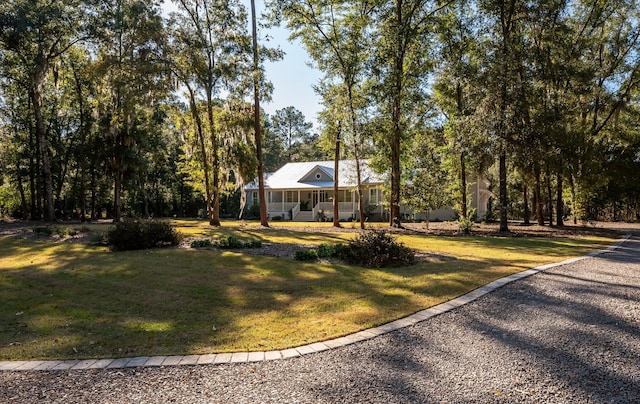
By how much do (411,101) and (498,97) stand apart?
4526mm

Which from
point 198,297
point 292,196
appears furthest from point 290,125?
point 198,297

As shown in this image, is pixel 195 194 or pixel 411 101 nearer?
pixel 411 101

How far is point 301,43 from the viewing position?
20109mm

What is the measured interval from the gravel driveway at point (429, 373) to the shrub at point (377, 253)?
3689 millimetres

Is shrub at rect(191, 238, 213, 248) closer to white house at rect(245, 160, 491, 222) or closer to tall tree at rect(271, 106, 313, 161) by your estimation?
white house at rect(245, 160, 491, 222)

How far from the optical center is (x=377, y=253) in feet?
28.5

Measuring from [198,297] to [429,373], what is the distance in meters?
4.06

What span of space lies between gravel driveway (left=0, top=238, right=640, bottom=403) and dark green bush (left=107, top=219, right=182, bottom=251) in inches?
298

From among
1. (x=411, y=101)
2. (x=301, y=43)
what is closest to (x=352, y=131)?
(x=411, y=101)

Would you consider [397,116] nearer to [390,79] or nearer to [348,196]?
[390,79]

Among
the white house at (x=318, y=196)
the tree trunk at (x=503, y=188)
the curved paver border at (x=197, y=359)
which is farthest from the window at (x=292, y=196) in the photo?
the curved paver border at (x=197, y=359)

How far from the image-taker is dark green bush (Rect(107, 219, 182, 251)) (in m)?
10.4

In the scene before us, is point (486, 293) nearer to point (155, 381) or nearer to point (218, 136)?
point (155, 381)

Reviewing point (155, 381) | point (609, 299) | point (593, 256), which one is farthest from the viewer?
point (593, 256)
